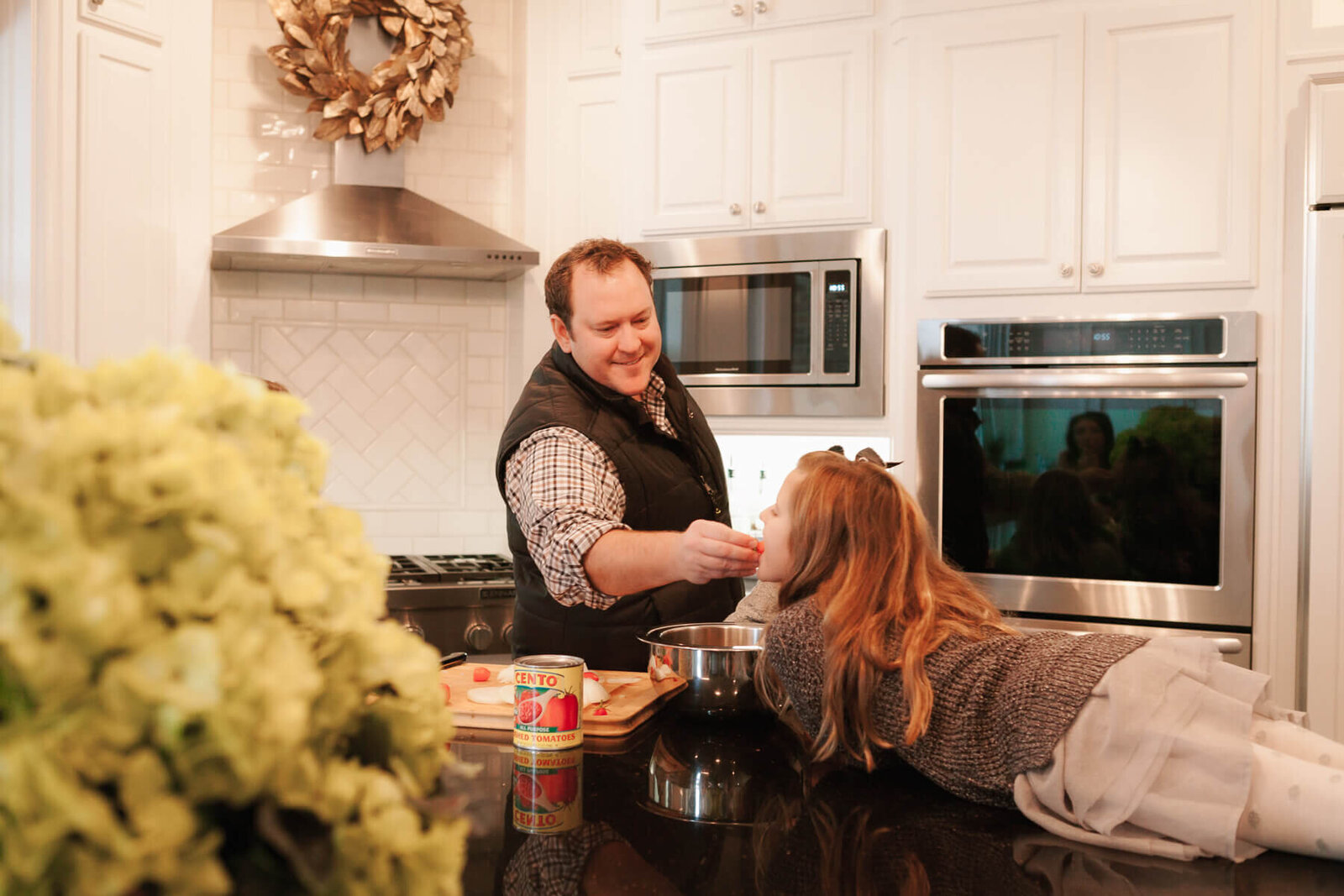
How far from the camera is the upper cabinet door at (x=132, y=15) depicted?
114 inches

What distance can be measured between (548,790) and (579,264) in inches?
42.0

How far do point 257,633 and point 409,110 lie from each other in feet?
11.6

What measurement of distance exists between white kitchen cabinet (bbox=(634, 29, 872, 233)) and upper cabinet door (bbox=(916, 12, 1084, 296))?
8.4 inches

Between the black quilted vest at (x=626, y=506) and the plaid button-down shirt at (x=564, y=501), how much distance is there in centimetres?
3

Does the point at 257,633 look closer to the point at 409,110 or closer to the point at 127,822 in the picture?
the point at 127,822

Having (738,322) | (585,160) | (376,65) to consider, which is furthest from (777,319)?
(376,65)

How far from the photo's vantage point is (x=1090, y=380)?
279 cm

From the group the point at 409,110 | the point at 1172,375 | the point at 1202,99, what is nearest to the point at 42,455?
the point at 1172,375

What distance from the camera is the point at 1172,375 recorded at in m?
2.74

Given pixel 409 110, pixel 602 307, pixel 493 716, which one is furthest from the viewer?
pixel 409 110

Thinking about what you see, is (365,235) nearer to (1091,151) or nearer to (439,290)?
(439,290)

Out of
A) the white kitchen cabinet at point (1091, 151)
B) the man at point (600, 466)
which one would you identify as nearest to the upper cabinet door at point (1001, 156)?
the white kitchen cabinet at point (1091, 151)

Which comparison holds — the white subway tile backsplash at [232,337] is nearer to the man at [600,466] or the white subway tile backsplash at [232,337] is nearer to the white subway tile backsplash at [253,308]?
the white subway tile backsplash at [253,308]

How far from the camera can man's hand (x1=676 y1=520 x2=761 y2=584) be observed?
5.01 feet
